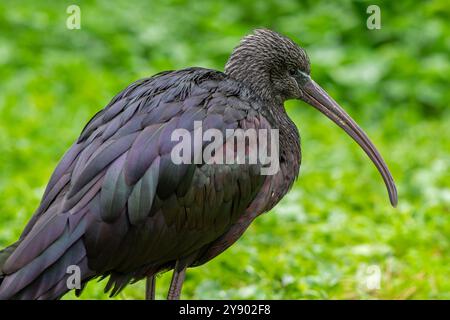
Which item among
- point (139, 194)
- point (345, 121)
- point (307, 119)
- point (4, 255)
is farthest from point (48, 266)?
point (307, 119)

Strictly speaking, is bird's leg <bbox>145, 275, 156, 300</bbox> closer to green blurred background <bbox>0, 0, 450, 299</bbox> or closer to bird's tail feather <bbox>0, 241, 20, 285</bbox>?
green blurred background <bbox>0, 0, 450, 299</bbox>

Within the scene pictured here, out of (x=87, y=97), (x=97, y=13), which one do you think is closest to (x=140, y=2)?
(x=97, y=13)

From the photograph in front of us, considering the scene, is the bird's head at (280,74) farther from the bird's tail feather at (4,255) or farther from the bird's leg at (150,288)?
the bird's tail feather at (4,255)

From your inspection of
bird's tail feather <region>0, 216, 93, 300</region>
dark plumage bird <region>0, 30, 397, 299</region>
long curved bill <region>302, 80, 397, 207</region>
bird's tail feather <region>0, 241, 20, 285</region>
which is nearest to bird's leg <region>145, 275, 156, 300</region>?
dark plumage bird <region>0, 30, 397, 299</region>

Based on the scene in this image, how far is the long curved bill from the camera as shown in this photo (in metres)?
6.17

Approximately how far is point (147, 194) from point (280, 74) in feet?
4.42

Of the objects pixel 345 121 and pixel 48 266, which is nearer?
pixel 48 266

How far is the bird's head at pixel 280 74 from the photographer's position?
6027 mm

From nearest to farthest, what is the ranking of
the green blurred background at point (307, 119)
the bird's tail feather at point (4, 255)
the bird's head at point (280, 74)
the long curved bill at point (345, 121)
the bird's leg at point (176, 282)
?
the bird's tail feather at point (4, 255), the bird's leg at point (176, 282), the bird's head at point (280, 74), the long curved bill at point (345, 121), the green blurred background at point (307, 119)

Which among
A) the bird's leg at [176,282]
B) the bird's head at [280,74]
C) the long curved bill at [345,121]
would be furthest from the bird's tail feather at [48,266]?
the long curved bill at [345,121]

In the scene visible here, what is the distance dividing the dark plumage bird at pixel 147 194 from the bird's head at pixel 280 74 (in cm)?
13

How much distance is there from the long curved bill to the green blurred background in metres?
0.91

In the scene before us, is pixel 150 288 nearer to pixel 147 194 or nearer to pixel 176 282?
pixel 176 282

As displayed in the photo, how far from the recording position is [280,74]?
6.12 m
